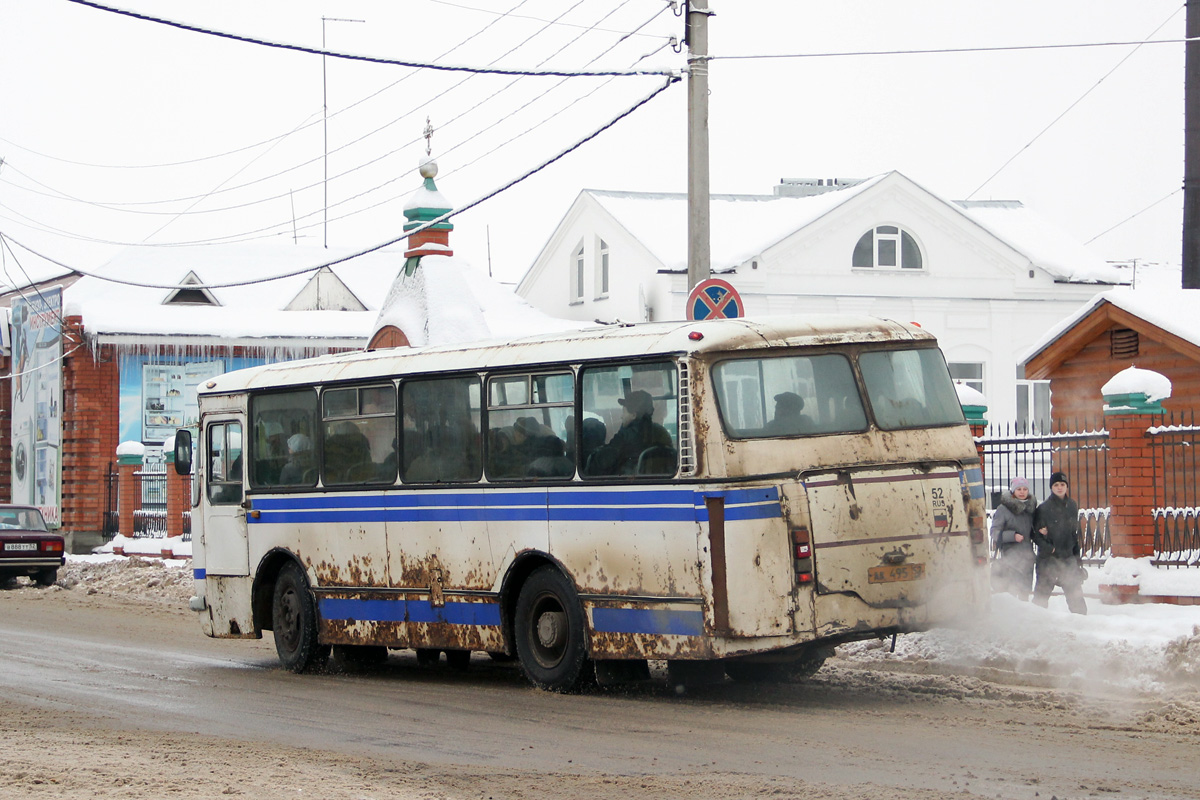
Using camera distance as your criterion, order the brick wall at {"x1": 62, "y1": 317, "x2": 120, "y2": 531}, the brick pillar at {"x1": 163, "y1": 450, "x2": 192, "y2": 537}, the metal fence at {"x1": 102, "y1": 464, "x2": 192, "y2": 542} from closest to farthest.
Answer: the brick pillar at {"x1": 163, "y1": 450, "x2": 192, "y2": 537} < the metal fence at {"x1": 102, "y1": 464, "x2": 192, "y2": 542} < the brick wall at {"x1": 62, "y1": 317, "x2": 120, "y2": 531}

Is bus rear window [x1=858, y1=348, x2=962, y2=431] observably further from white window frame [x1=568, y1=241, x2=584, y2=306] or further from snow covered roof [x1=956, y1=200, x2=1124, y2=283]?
white window frame [x1=568, y1=241, x2=584, y2=306]

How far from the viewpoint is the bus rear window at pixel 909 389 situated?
11320 millimetres

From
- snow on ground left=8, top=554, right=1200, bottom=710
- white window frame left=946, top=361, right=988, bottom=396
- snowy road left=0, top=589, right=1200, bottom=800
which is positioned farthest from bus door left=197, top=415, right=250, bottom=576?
white window frame left=946, top=361, right=988, bottom=396

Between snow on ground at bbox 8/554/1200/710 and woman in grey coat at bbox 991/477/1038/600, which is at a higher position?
woman in grey coat at bbox 991/477/1038/600

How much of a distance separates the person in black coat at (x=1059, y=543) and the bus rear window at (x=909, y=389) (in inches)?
121

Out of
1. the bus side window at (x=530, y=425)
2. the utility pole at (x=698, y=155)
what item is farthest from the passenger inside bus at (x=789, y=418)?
the utility pole at (x=698, y=155)

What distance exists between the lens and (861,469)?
11.0 meters

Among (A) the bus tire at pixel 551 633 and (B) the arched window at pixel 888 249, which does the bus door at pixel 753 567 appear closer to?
(A) the bus tire at pixel 551 633

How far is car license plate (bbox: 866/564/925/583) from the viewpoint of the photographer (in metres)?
10.8

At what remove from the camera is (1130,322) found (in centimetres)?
1989

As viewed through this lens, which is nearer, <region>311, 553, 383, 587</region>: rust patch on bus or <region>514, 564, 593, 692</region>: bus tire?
<region>514, 564, 593, 692</region>: bus tire

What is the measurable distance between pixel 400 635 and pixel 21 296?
32.0 meters

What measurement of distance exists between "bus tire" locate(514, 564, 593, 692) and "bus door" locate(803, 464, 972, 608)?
208 centimetres

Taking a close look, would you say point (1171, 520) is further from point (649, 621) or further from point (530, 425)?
point (530, 425)
